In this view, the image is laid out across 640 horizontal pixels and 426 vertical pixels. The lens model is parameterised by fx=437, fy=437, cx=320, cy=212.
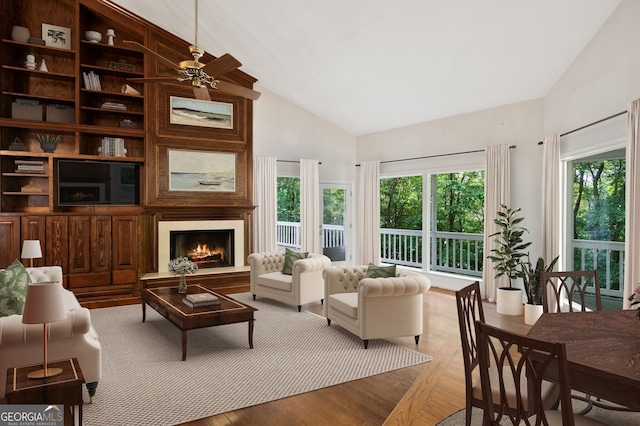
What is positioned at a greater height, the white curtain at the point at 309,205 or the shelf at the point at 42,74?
the shelf at the point at 42,74

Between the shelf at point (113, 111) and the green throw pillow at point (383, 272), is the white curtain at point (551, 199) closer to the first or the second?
the green throw pillow at point (383, 272)

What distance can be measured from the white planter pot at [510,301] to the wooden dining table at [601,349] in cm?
290

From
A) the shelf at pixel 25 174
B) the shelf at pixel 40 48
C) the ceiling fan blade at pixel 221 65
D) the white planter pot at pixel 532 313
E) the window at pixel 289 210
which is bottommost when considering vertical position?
the white planter pot at pixel 532 313

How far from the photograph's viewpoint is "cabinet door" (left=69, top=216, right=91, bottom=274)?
20.5 feet

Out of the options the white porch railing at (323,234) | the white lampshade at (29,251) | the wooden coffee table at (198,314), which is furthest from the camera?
the white porch railing at (323,234)

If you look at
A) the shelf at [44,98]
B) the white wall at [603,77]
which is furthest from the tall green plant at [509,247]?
the shelf at [44,98]

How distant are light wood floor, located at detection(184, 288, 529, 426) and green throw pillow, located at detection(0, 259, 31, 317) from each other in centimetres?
159

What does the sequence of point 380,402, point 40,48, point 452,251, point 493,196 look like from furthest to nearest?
point 452,251, point 493,196, point 40,48, point 380,402

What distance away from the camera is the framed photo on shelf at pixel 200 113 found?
7082mm

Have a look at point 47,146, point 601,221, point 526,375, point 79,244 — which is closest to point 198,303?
point 79,244

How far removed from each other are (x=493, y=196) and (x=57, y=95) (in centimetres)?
665

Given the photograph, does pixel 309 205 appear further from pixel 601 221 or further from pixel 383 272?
pixel 601 221

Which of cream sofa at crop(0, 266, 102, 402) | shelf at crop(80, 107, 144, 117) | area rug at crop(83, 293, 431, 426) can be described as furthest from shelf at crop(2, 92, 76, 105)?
cream sofa at crop(0, 266, 102, 402)

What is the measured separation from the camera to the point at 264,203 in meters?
7.93
